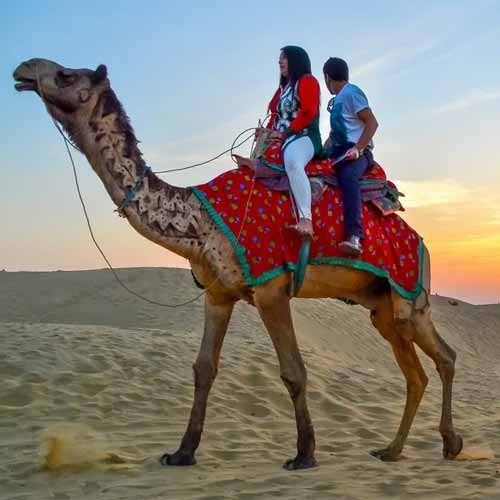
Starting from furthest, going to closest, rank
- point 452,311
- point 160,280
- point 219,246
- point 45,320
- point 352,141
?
point 452,311 → point 160,280 → point 45,320 → point 352,141 → point 219,246

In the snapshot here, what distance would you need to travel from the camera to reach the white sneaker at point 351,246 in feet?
20.5

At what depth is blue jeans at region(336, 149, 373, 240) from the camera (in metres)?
6.34

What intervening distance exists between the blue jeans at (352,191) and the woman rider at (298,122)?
0.29 m

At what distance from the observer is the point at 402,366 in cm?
721

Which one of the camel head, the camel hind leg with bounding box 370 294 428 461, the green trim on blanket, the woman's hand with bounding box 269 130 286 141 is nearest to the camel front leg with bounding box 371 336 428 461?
the camel hind leg with bounding box 370 294 428 461

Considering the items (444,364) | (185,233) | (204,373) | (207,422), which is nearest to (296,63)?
(185,233)

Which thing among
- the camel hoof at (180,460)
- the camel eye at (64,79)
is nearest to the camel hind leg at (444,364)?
the camel hoof at (180,460)

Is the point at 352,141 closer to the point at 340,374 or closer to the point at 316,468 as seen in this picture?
the point at 316,468

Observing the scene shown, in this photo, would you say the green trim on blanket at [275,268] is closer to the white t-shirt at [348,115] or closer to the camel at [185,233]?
the camel at [185,233]

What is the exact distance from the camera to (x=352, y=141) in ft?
21.9

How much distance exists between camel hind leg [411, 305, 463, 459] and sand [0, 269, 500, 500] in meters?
0.24

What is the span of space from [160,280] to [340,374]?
11.3 m

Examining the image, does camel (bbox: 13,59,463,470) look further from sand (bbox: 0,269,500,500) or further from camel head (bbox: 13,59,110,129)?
sand (bbox: 0,269,500,500)

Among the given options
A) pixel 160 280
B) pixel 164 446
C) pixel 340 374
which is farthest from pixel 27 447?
pixel 160 280
